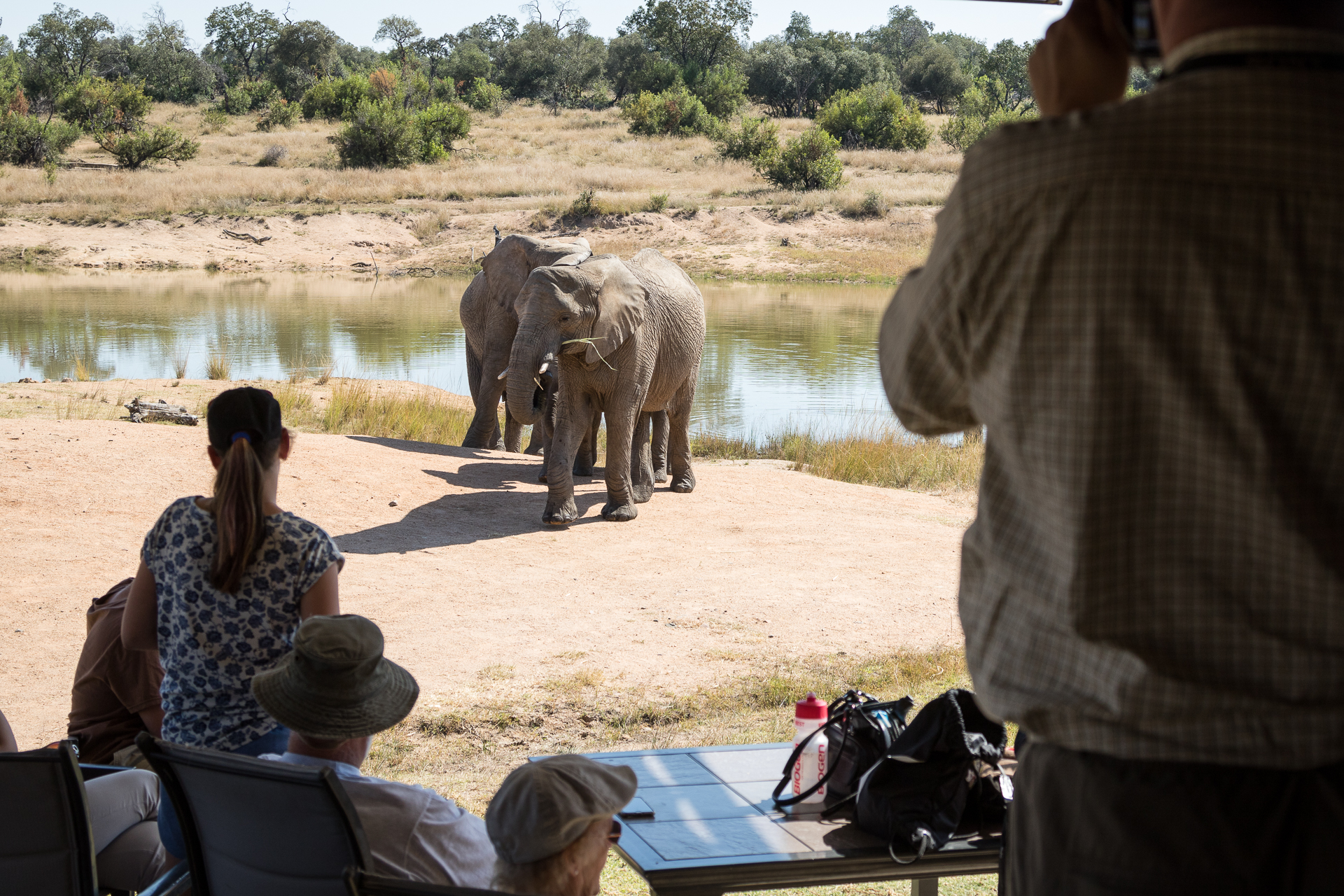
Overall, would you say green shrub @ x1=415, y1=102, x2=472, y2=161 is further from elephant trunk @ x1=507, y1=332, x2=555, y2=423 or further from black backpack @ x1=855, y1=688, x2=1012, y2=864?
black backpack @ x1=855, y1=688, x2=1012, y2=864

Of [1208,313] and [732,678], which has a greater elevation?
[1208,313]

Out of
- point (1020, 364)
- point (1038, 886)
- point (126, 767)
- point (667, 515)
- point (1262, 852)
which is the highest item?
point (1020, 364)

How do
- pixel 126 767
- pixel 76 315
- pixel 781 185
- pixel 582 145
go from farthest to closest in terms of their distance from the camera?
pixel 582 145
pixel 781 185
pixel 76 315
pixel 126 767

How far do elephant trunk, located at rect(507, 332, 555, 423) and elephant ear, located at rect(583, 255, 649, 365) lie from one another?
366 mm

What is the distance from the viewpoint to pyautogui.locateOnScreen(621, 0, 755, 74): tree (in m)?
82.2

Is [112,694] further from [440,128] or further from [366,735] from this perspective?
[440,128]

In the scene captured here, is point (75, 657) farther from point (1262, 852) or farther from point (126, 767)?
point (1262, 852)

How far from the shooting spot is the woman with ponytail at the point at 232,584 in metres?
3.25

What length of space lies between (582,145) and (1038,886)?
6106 centimetres

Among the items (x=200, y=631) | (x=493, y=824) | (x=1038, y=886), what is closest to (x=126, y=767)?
(x=200, y=631)

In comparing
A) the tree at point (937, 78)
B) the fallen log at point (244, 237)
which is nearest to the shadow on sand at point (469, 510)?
→ the fallen log at point (244, 237)

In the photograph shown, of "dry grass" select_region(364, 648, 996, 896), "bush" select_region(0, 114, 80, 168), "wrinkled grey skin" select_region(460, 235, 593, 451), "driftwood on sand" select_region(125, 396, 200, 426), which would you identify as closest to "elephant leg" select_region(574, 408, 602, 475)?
"wrinkled grey skin" select_region(460, 235, 593, 451)

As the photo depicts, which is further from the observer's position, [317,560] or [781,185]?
[781,185]

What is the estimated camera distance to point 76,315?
25391 millimetres
